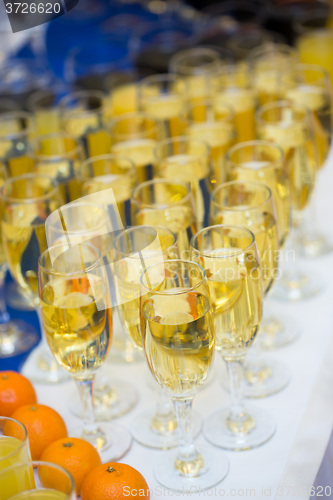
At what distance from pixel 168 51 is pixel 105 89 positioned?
25cm

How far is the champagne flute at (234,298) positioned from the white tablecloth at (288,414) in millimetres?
26

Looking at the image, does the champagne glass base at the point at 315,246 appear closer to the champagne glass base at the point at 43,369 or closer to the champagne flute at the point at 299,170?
the champagne flute at the point at 299,170

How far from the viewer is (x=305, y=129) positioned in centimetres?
125

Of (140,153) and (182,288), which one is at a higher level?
(182,288)

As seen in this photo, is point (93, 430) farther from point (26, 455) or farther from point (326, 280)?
point (326, 280)

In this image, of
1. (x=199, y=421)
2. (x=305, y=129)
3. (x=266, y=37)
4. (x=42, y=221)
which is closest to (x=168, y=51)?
(x=266, y=37)

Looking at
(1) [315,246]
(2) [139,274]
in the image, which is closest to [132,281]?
(2) [139,274]

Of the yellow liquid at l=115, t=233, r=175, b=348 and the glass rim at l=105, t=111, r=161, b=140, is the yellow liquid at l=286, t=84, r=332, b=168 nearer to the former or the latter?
the glass rim at l=105, t=111, r=161, b=140

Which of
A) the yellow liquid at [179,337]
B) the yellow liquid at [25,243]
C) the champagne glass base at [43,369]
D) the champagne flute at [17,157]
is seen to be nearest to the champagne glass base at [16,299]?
the champagne flute at [17,157]

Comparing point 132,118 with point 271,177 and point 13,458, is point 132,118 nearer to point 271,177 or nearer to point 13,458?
point 271,177

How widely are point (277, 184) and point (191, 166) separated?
0.45ft

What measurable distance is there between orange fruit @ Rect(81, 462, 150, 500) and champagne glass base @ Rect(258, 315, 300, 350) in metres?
0.36

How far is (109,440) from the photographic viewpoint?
0.99 meters

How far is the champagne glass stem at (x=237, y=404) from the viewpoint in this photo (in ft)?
3.13
